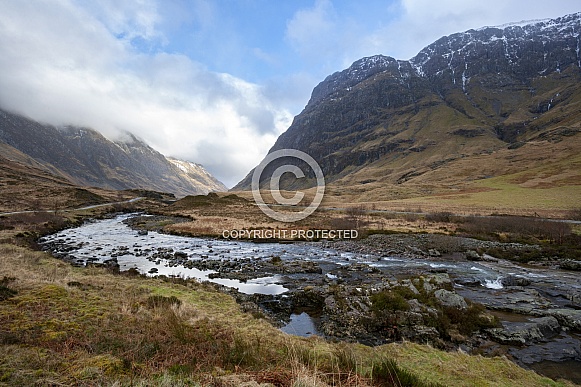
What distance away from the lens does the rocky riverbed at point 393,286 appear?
12.4m

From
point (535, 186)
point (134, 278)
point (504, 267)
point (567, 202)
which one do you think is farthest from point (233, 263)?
point (535, 186)

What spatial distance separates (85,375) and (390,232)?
43393mm

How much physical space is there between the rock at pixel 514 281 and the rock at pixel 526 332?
25.4 feet

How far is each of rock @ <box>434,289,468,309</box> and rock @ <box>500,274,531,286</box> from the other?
877cm

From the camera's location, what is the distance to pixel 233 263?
25.8 metres

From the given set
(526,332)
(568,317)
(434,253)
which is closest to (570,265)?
(434,253)

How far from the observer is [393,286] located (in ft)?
56.6

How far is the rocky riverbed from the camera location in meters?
12.4

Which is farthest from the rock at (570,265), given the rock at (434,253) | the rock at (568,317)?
the rock at (568,317)

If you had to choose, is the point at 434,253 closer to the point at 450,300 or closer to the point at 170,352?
the point at 450,300

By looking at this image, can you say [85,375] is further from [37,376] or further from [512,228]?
[512,228]

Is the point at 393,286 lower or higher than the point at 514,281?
higher

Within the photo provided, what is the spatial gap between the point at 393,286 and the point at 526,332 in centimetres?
619
